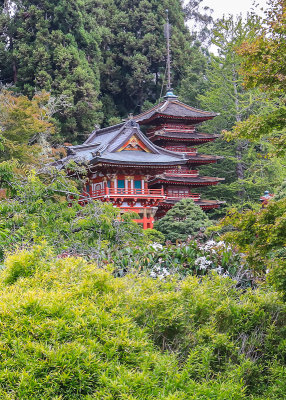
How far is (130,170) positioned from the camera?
827 inches

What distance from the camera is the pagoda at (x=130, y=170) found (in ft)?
66.3

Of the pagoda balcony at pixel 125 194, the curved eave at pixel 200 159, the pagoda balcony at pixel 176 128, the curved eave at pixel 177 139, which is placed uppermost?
the pagoda balcony at pixel 176 128

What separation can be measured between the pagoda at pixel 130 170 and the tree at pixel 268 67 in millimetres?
15043

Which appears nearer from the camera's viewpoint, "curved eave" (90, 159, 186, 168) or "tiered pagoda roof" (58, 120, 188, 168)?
"curved eave" (90, 159, 186, 168)

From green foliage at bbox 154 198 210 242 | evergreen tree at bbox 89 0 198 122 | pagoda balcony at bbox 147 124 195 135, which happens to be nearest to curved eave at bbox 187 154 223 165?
pagoda balcony at bbox 147 124 195 135

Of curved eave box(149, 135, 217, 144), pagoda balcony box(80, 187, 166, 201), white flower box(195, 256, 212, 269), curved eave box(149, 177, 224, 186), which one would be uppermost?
curved eave box(149, 135, 217, 144)

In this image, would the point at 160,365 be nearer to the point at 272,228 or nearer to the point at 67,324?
the point at 67,324

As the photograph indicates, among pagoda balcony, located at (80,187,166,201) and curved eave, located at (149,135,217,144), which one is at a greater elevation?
curved eave, located at (149,135,217,144)

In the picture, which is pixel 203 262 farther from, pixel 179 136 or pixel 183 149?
pixel 183 149

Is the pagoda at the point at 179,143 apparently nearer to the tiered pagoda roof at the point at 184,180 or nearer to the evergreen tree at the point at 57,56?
the tiered pagoda roof at the point at 184,180

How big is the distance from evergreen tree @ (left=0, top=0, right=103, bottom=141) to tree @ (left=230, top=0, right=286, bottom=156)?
2176 cm

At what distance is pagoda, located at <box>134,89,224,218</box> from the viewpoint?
76.9 ft

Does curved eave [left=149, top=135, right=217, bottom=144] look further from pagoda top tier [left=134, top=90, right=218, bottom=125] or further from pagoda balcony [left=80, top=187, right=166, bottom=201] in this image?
pagoda balcony [left=80, top=187, right=166, bottom=201]

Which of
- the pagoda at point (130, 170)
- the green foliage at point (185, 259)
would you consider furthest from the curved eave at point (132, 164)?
the green foliage at point (185, 259)
